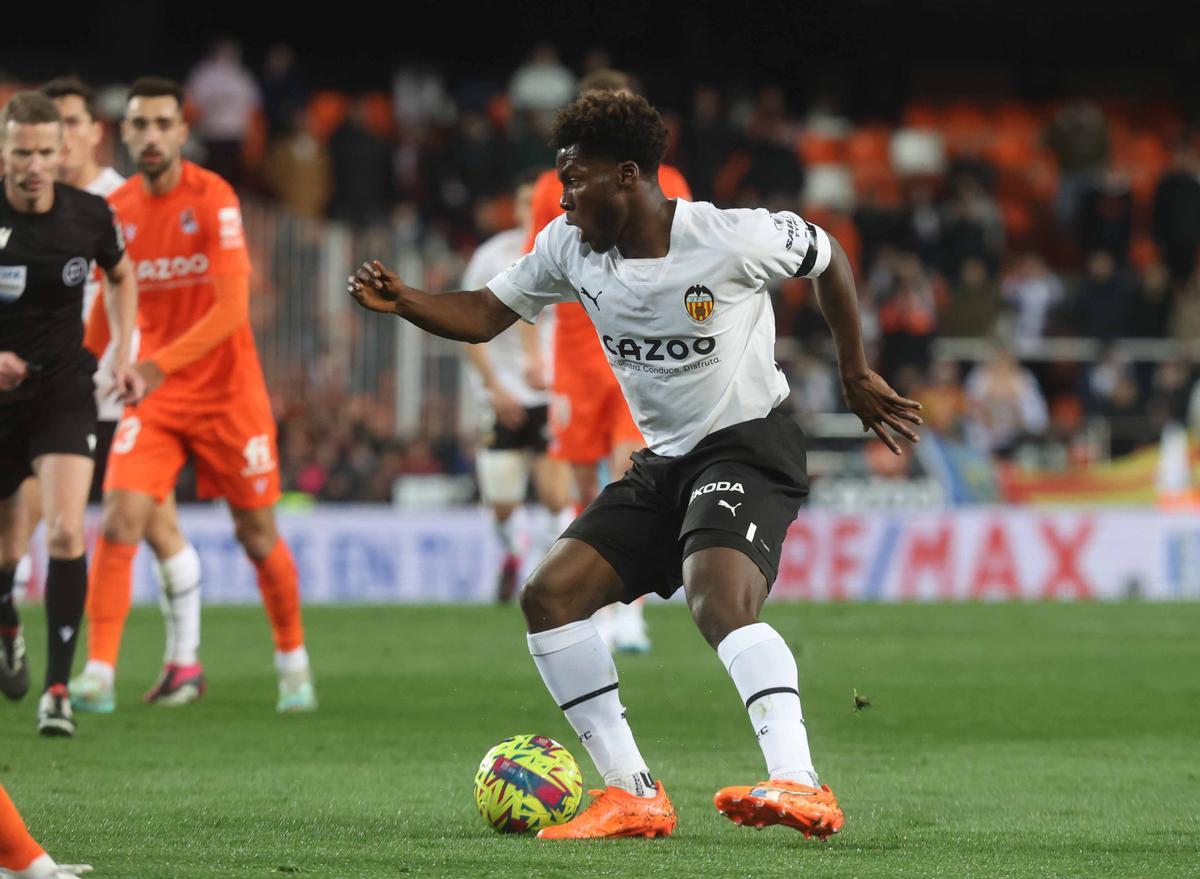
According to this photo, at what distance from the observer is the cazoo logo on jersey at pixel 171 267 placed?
8.65 metres

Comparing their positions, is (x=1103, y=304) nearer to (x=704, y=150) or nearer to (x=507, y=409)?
(x=704, y=150)

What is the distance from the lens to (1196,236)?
21031 millimetres

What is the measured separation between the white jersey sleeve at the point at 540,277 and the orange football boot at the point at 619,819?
1.40 m

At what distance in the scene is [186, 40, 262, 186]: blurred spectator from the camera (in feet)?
67.3

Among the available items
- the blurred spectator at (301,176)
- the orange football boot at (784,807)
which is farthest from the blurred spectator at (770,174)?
the orange football boot at (784,807)

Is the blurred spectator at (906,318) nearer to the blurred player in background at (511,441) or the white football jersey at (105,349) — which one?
the blurred player in background at (511,441)

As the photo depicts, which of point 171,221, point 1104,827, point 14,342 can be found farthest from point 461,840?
point 171,221

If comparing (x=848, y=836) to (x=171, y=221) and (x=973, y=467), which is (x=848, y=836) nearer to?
(x=171, y=221)

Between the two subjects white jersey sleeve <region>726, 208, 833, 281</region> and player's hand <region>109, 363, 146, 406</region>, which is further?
player's hand <region>109, 363, 146, 406</region>

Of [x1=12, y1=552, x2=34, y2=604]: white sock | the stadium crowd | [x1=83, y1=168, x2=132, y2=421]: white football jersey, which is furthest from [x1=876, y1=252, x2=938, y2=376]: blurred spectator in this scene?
[x1=12, y1=552, x2=34, y2=604]: white sock

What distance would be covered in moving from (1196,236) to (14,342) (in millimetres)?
15618

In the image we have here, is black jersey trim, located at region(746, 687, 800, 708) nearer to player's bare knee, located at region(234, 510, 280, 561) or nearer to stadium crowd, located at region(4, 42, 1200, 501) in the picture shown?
player's bare knee, located at region(234, 510, 280, 561)

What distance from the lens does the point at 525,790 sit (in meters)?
5.75

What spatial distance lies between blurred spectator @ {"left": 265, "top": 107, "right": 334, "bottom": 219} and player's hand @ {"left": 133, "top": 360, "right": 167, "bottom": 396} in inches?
500
